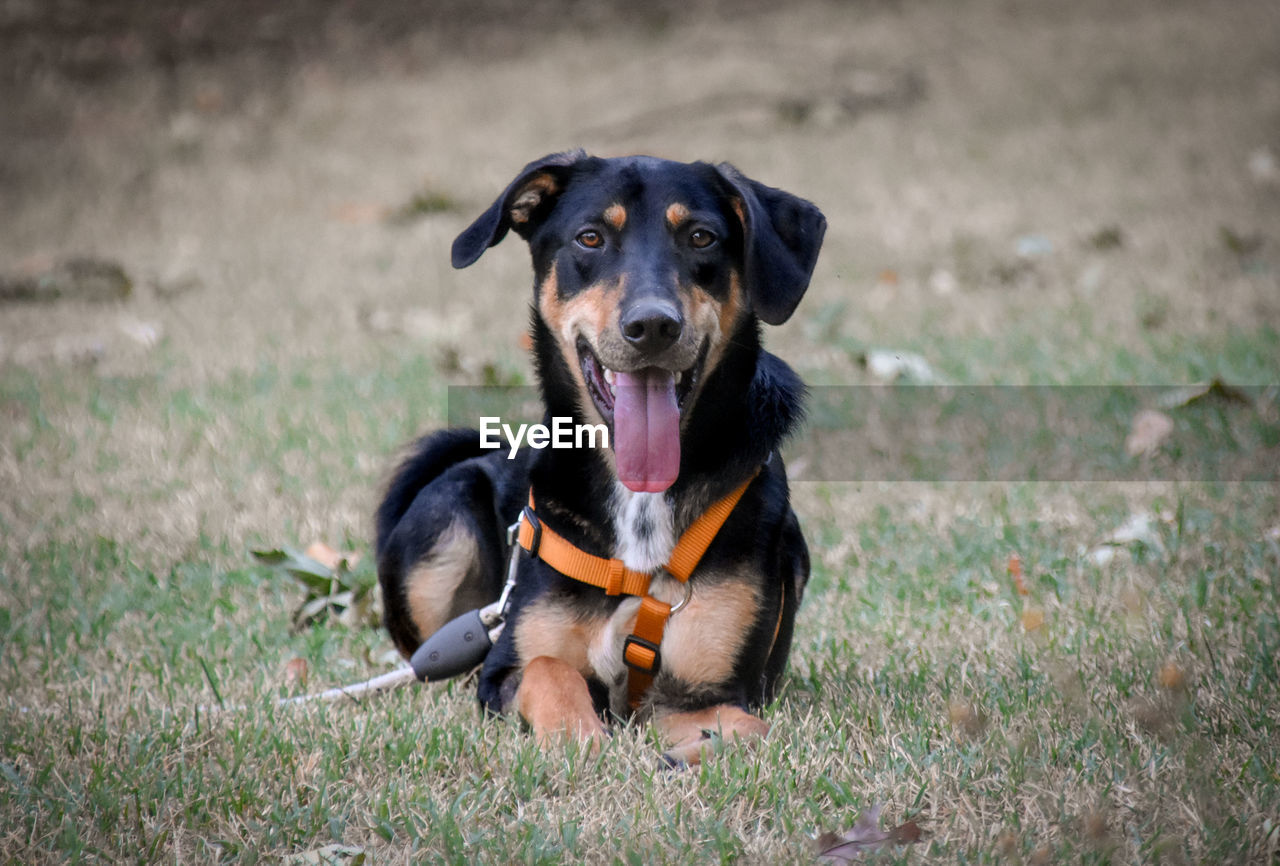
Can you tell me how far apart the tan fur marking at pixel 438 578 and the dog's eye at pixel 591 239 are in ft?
3.75

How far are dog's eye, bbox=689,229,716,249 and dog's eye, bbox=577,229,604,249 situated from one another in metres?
0.25

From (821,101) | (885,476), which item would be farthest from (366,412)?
(821,101)

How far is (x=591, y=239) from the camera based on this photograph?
3.59m

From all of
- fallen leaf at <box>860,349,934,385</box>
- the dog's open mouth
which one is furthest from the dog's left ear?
fallen leaf at <box>860,349,934,385</box>

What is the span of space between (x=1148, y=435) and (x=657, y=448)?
133 inches

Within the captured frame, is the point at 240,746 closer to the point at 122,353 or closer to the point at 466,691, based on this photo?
the point at 466,691

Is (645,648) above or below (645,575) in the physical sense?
below

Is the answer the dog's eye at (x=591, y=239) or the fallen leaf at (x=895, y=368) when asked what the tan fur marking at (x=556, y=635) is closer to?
the dog's eye at (x=591, y=239)

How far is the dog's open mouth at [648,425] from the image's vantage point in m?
3.39

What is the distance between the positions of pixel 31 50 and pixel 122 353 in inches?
350

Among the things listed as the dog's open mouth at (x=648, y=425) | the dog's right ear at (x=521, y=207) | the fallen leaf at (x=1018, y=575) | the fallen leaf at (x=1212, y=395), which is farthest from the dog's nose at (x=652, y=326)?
the fallen leaf at (x=1212, y=395)

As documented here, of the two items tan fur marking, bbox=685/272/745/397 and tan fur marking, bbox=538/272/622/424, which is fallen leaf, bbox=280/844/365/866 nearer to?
tan fur marking, bbox=538/272/622/424

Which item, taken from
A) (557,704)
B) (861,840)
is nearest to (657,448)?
(557,704)

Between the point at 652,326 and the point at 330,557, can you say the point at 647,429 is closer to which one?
the point at 652,326
